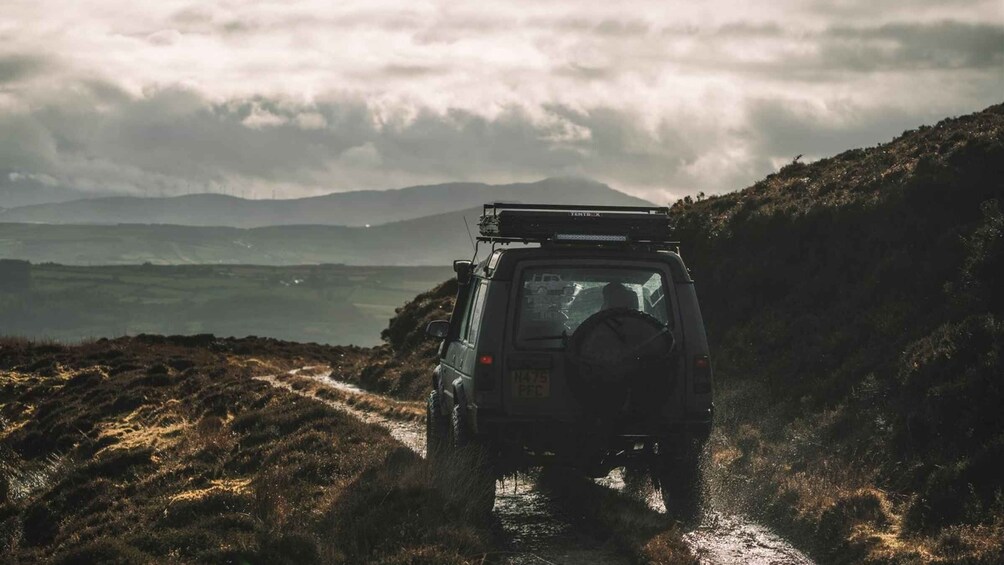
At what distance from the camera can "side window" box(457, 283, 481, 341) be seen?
11469 millimetres

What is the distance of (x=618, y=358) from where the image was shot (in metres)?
9.72

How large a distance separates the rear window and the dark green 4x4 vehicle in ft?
0.04

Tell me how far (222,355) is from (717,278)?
27269 mm

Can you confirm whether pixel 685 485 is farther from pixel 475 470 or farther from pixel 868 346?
pixel 868 346

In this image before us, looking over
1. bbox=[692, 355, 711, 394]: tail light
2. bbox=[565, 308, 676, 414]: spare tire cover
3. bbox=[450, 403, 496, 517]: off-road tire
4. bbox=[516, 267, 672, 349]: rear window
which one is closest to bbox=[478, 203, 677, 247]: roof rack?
bbox=[516, 267, 672, 349]: rear window

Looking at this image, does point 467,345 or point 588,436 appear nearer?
point 588,436

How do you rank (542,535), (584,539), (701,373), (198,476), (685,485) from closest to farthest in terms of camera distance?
1. (584,539)
2. (542,535)
3. (701,373)
4. (685,485)
5. (198,476)

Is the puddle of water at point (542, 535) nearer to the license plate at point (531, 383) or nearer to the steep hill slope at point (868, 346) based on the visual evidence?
the license plate at point (531, 383)

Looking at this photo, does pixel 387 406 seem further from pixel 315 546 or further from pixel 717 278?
pixel 315 546

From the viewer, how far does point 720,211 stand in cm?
2555

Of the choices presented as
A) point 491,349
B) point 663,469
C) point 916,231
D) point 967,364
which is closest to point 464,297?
point 491,349

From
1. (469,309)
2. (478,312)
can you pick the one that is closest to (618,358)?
(478,312)

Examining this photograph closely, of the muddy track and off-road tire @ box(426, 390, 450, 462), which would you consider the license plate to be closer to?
the muddy track

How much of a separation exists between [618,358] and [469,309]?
2583mm
